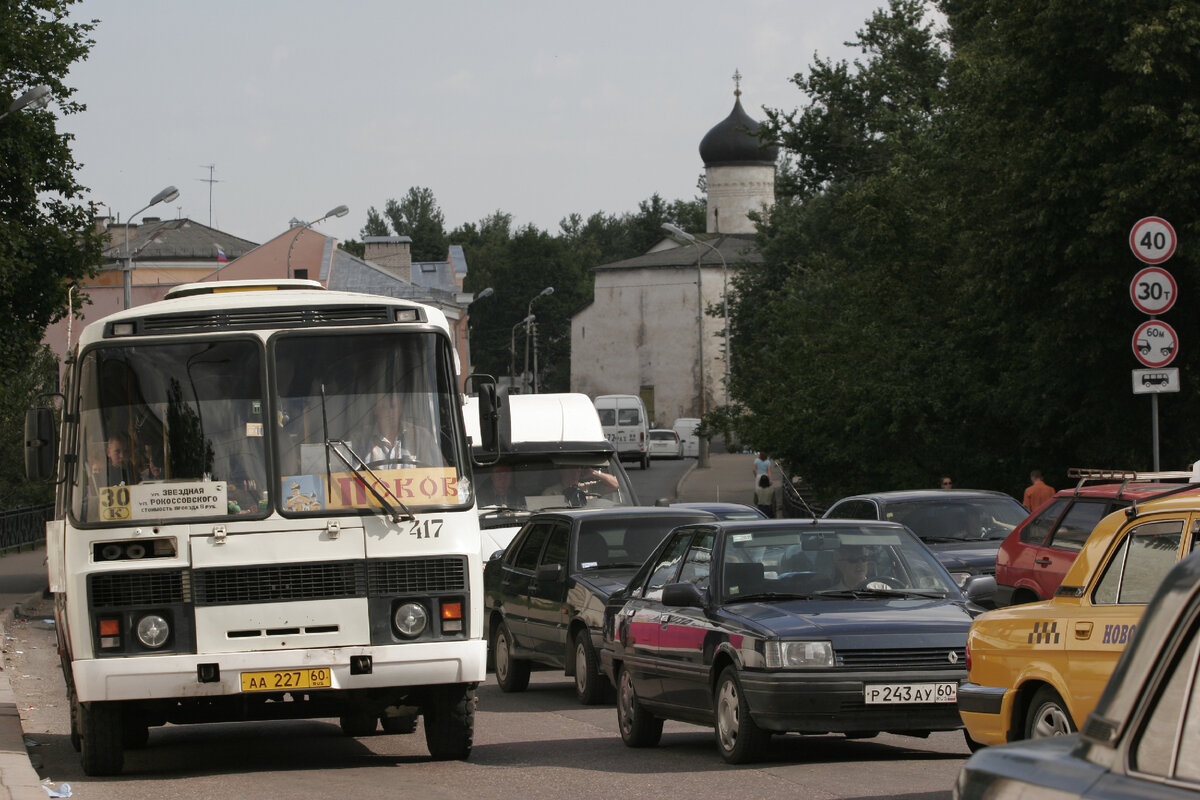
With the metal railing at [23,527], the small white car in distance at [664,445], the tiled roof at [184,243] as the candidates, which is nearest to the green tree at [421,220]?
the tiled roof at [184,243]

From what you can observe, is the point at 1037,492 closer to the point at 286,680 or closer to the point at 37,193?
the point at 286,680

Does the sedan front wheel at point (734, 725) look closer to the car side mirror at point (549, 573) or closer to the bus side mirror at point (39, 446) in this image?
the car side mirror at point (549, 573)

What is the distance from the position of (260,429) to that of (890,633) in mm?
3906

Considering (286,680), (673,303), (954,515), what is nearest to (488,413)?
(286,680)

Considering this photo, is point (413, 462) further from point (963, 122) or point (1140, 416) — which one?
point (963, 122)

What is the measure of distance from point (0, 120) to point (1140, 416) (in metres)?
22.0

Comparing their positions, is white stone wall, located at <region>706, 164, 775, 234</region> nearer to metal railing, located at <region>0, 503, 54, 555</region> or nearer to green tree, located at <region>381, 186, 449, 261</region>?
green tree, located at <region>381, 186, 449, 261</region>

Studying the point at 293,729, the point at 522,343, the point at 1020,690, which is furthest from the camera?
the point at 522,343

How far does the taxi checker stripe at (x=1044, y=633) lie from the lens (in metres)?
7.94

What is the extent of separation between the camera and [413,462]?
10.5 metres

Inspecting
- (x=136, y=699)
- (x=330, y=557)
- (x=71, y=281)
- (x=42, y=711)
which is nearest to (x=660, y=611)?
(x=330, y=557)

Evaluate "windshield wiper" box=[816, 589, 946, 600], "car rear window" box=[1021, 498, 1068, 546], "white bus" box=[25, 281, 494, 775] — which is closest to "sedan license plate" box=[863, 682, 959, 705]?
"windshield wiper" box=[816, 589, 946, 600]

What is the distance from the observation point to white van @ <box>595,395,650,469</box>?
Answer: 71.5m

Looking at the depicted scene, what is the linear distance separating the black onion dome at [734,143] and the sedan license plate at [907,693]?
116 metres
